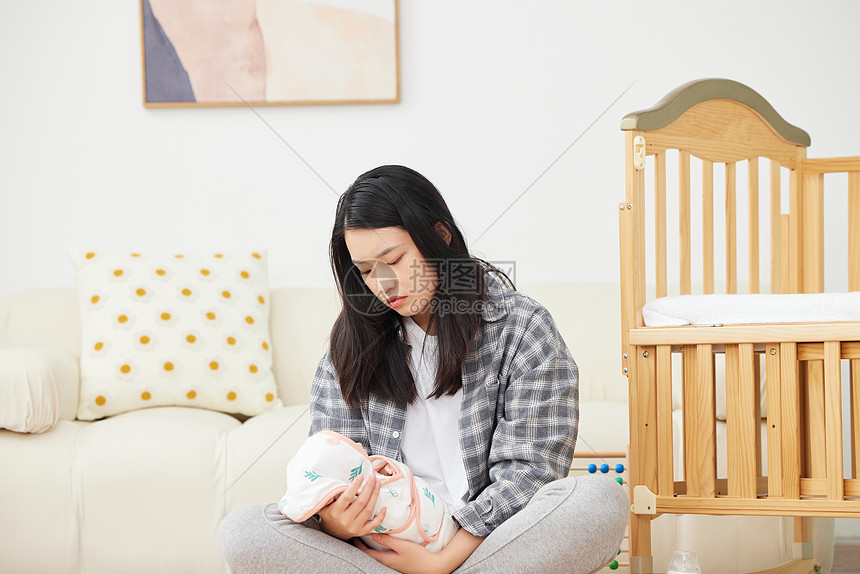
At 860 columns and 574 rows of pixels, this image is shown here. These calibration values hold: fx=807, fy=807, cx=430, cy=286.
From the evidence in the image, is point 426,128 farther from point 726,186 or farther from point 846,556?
point 846,556

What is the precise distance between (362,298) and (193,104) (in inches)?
56.6

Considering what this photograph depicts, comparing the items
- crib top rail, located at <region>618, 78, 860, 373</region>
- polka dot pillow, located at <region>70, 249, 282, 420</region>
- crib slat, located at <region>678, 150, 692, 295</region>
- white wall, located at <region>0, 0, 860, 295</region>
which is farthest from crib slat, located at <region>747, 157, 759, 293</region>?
polka dot pillow, located at <region>70, 249, 282, 420</region>

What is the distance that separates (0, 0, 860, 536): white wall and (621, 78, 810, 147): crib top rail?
0.77 m

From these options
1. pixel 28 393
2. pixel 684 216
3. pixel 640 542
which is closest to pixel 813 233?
pixel 684 216

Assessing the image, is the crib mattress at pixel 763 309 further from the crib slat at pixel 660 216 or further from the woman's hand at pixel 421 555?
the woman's hand at pixel 421 555

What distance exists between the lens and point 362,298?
131 centimetres

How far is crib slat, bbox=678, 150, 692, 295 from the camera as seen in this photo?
153cm

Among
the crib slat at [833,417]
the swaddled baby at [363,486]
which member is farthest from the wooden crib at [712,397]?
the swaddled baby at [363,486]

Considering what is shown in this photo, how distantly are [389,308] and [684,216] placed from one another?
0.66 meters

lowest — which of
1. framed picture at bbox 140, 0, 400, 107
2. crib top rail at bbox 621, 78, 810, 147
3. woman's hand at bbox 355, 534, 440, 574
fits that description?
woman's hand at bbox 355, 534, 440, 574

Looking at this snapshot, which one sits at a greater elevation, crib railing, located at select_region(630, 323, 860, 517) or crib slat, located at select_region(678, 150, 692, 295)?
crib slat, located at select_region(678, 150, 692, 295)

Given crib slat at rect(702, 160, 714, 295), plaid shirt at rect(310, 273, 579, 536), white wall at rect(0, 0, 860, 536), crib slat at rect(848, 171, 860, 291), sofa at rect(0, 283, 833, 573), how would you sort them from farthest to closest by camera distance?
1. white wall at rect(0, 0, 860, 536)
2. crib slat at rect(848, 171, 860, 291)
3. sofa at rect(0, 283, 833, 573)
4. crib slat at rect(702, 160, 714, 295)
5. plaid shirt at rect(310, 273, 579, 536)

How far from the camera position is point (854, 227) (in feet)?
6.10

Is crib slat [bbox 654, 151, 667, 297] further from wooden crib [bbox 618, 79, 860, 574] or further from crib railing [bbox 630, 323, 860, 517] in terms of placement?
crib railing [bbox 630, 323, 860, 517]
